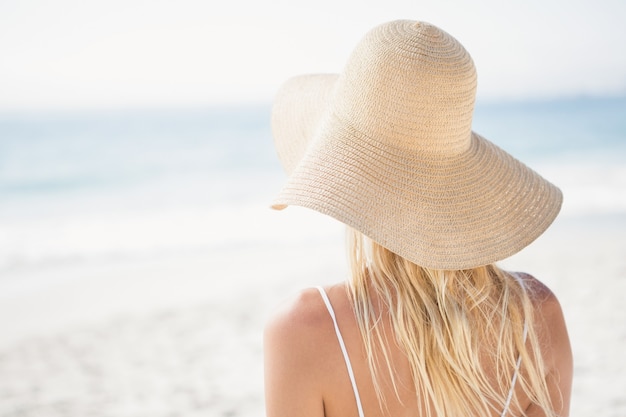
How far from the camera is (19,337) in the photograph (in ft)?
15.5

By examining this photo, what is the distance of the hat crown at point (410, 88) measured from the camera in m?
1.23

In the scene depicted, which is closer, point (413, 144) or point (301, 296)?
point (301, 296)

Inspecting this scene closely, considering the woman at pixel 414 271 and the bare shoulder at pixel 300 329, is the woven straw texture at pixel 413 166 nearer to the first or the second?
the woman at pixel 414 271

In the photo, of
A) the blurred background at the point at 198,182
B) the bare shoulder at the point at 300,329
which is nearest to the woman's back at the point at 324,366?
the bare shoulder at the point at 300,329

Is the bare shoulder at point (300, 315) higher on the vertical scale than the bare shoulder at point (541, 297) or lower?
higher

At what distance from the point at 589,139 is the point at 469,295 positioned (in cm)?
2049

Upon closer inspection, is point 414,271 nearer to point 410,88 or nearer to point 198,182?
point 410,88

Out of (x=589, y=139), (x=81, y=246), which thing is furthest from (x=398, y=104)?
(x=589, y=139)

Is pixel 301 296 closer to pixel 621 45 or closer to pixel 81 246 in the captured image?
pixel 81 246

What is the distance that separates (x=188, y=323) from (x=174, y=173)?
37.1 feet

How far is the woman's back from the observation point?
3.72 ft

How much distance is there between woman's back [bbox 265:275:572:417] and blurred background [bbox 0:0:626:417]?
98.7 inches

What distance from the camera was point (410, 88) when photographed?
1.23m

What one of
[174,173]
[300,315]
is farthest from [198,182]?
[300,315]
